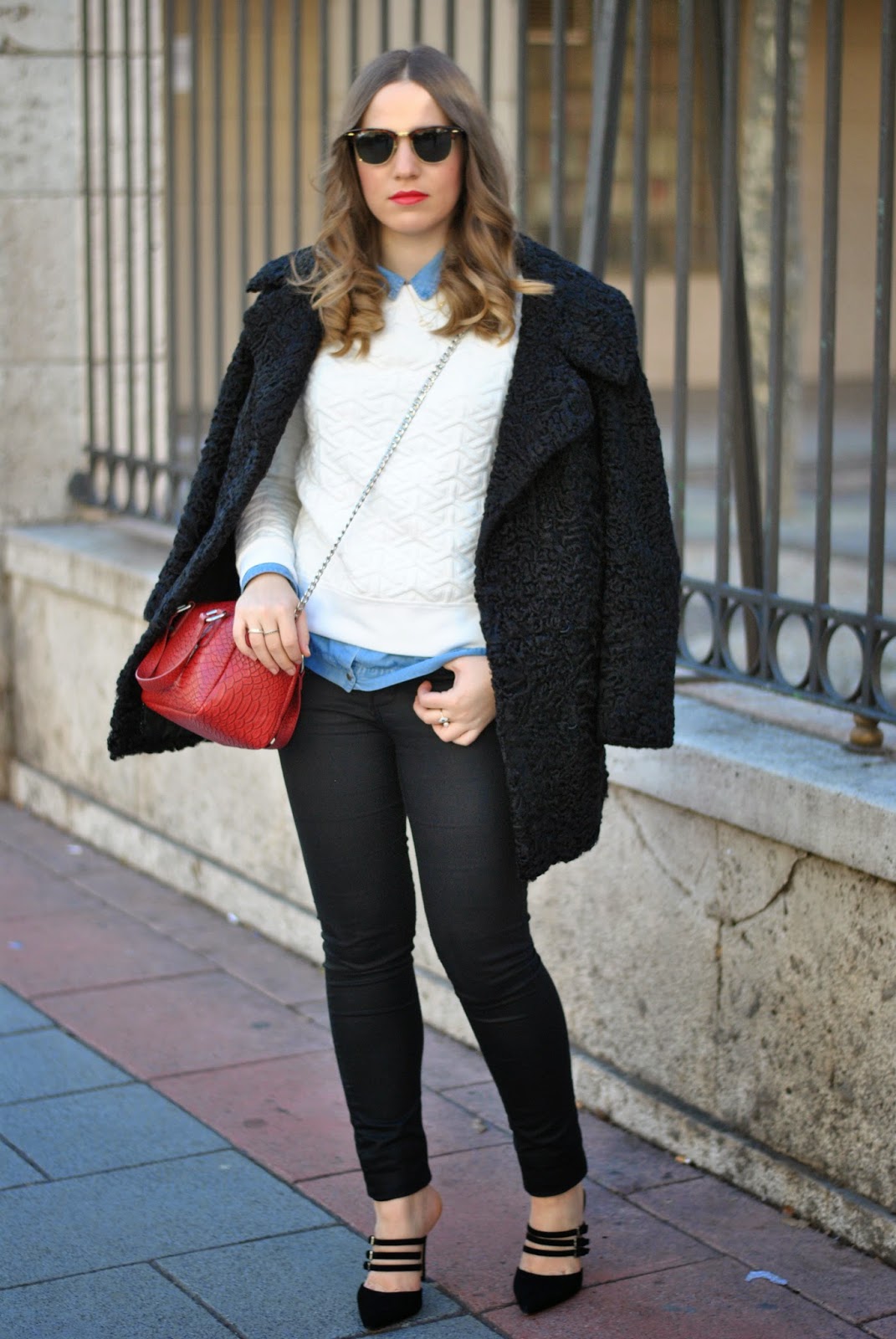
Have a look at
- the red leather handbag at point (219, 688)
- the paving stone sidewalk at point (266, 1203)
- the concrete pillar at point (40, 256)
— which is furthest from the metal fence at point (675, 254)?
the paving stone sidewalk at point (266, 1203)

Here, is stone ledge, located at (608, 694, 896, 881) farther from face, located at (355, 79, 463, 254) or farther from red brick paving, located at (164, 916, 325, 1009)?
red brick paving, located at (164, 916, 325, 1009)

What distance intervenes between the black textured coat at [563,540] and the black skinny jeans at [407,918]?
103mm

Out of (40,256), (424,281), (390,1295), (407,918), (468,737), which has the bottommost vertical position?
(390,1295)

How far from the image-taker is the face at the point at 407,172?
2676 mm

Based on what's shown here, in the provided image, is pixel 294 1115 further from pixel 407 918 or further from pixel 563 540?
pixel 563 540

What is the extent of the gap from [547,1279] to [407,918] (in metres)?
0.64

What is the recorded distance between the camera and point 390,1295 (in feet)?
9.70

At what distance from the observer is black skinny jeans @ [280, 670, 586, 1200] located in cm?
280

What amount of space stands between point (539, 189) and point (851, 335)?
4.42m

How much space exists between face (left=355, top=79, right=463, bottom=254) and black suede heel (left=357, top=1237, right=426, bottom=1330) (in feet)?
5.24

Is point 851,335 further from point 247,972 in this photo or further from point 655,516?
point 655,516

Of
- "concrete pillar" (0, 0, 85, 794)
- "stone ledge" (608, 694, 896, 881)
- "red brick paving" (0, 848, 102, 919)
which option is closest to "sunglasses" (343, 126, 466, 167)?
"stone ledge" (608, 694, 896, 881)

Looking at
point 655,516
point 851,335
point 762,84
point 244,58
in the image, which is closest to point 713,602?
point 655,516

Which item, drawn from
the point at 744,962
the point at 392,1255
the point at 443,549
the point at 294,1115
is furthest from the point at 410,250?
the point at 294,1115
